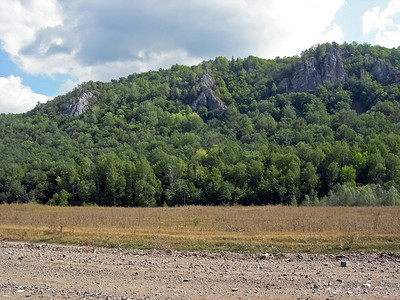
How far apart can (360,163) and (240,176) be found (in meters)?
20.7

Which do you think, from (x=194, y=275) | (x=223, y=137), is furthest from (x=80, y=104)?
(x=194, y=275)

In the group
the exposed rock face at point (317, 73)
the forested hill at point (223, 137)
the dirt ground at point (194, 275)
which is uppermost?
the exposed rock face at point (317, 73)

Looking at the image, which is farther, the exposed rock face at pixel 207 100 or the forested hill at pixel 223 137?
the exposed rock face at pixel 207 100

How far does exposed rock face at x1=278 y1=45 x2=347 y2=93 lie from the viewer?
415 feet

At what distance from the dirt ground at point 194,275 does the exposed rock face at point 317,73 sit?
12612 cm

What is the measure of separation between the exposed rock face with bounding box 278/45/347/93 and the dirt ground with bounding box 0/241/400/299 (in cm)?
12612

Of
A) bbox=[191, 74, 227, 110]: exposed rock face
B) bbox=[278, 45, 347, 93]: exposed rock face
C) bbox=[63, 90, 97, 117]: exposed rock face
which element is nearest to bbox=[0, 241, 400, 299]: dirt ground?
bbox=[63, 90, 97, 117]: exposed rock face

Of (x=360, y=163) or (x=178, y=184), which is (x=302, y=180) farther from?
(x=178, y=184)

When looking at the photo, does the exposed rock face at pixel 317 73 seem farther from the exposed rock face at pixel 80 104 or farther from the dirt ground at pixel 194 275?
the dirt ground at pixel 194 275

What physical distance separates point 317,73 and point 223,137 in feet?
180

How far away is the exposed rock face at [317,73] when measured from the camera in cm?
12650

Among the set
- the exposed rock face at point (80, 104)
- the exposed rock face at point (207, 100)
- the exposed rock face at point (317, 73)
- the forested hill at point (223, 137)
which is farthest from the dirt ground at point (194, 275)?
the exposed rock face at point (317, 73)

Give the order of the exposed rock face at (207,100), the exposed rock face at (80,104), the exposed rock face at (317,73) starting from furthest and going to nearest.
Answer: the exposed rock face at (207,100) < the exposed rock face at (317,73) < the exposed rock face at (80,104)

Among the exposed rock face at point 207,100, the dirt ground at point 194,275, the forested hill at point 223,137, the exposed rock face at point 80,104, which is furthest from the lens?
the exposed rock face at point 207,100
